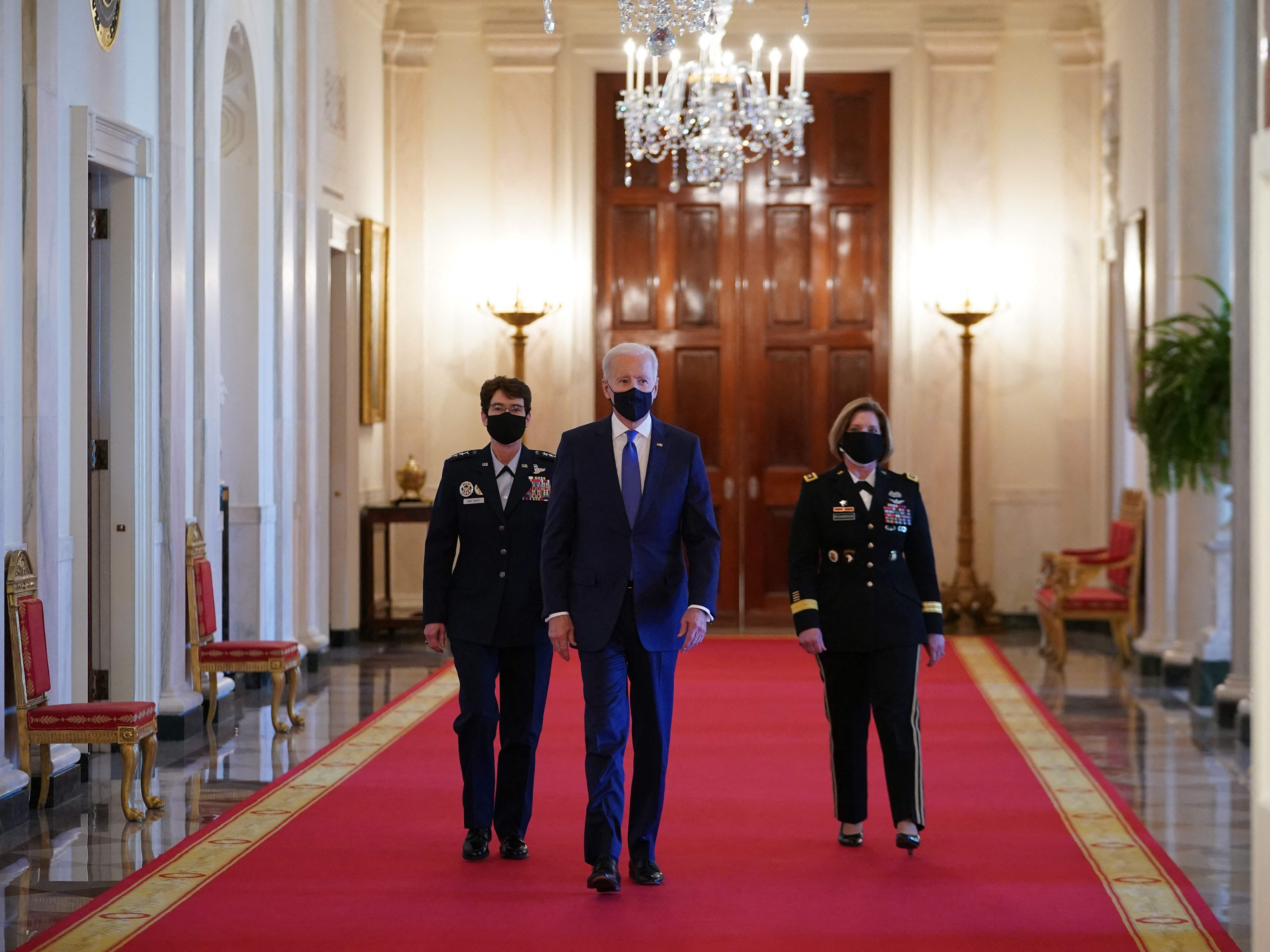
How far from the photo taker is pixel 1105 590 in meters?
10.7

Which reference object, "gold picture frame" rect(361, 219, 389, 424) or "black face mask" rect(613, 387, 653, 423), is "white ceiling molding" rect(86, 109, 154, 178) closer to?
"black face mask" rect(613, 387, 653, 423)

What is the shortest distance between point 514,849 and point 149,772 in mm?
1798

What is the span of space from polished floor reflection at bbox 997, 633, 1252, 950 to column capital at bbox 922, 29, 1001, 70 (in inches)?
187

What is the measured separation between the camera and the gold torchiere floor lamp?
11961 millimetres

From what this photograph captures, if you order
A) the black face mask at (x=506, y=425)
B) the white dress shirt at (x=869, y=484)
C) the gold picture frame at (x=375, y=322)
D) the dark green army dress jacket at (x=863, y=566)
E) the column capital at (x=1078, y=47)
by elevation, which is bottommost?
the dark green army dress jacket at (x=863, y=566)

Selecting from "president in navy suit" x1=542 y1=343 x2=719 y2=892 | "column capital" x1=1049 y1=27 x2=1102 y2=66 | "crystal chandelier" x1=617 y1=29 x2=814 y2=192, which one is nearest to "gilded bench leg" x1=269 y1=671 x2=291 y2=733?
"president in navy suit" x1=542 y1=343 x2=719 y2=892

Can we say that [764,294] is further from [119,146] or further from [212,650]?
[119,146]

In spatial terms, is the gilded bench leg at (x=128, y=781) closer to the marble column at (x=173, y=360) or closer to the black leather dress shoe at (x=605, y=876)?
the marble column at (x=173, y=360)

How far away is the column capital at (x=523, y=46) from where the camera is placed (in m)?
12.4

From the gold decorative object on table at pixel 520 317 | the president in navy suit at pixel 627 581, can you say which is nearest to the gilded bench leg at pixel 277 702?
the president in navy suit at pixel 627 581

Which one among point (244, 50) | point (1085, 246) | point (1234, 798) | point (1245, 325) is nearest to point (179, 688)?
point (244, 50)

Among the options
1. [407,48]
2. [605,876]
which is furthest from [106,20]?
[407,48]

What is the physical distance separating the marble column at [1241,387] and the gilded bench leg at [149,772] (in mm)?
5261

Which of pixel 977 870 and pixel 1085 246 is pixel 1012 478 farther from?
pixel 977 870
